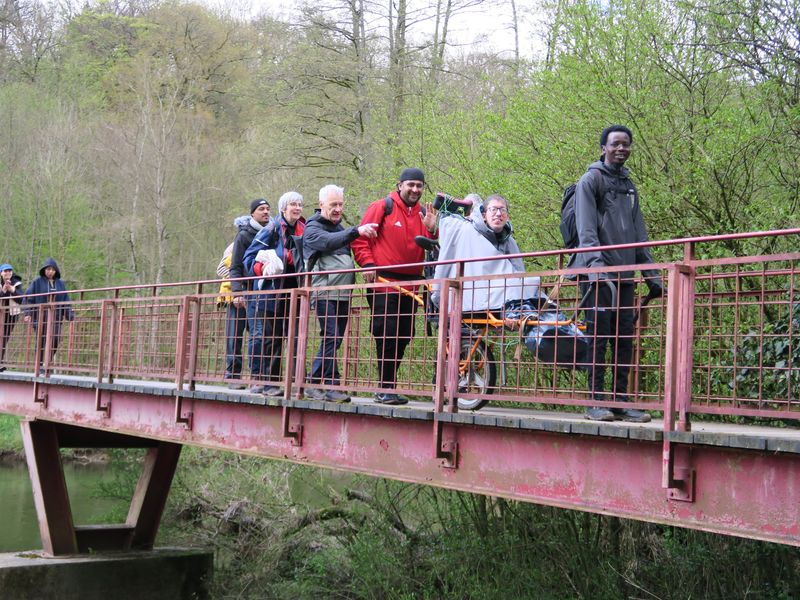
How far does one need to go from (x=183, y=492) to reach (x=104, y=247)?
1631 cm

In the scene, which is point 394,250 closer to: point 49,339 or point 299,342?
point 299,342

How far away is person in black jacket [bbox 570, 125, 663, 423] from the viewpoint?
5.72 m

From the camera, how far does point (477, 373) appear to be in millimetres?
6859

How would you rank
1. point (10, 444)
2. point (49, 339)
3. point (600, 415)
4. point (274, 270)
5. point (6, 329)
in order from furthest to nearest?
1. point (10, 444)
2. point (6, 329)
3. point (49, 339)
4. point (274, 270)
5. point (600, 415)

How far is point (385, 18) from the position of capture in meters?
23.6

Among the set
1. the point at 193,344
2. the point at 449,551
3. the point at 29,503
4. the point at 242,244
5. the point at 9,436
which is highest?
the point at 242,244

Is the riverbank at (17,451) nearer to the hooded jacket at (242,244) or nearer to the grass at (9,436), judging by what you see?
the grass at (9,436)

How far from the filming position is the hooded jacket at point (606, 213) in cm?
602

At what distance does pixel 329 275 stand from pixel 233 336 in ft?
4.59

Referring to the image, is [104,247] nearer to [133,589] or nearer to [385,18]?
[385,18]

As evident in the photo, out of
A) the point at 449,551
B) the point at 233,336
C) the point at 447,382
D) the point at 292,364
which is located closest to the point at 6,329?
the point at 233,336

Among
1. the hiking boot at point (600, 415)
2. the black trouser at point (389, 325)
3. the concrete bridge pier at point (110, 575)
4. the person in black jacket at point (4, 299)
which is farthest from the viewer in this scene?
the person in black jacket at point (4, 299)

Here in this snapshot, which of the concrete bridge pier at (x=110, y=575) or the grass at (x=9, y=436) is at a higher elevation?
the grass at (x=9, y=436)

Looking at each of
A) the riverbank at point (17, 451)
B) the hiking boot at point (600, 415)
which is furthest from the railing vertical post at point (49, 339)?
the riverbank at point (17, 451)
